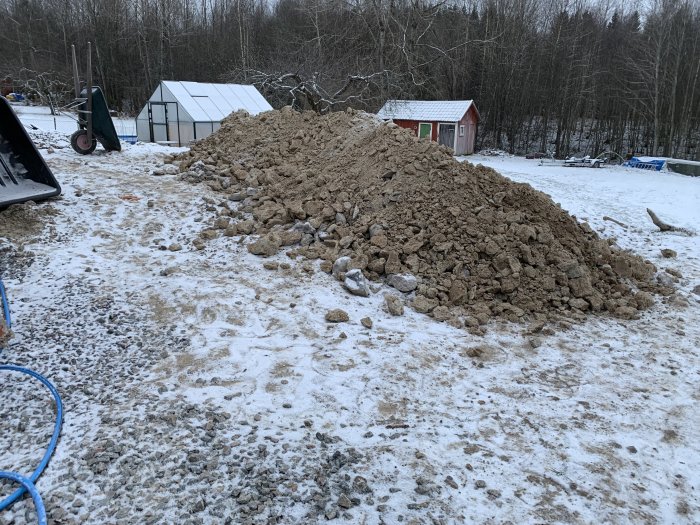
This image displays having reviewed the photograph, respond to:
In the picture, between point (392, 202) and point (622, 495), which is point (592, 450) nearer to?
point (622, 495)

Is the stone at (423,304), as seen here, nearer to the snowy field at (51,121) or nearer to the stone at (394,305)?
the stone at (394,305)

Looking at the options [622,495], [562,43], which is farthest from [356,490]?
[562,43]

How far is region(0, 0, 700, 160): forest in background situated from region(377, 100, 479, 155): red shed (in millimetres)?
876

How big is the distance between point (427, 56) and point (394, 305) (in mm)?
27324

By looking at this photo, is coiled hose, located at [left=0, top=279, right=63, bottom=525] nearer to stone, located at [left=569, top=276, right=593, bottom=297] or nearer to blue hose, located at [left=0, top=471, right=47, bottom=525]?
blue hose, located at [left=0, top=471, right=47, bottom=525]

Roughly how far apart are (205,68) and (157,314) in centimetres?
3529

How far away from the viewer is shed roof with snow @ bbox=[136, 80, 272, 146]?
60.4 feet

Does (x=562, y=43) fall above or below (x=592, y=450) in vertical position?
above

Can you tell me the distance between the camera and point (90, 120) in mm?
10352

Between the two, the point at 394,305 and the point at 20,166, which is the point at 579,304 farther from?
the point at 20,166

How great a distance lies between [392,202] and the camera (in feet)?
24.1

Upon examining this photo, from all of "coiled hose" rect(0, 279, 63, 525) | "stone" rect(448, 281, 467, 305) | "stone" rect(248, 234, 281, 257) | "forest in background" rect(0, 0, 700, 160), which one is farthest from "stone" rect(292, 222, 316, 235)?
"forest in background" rect(0, 0, 700, 160)

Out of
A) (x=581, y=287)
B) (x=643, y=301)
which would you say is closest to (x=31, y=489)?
(x=581, y=287)

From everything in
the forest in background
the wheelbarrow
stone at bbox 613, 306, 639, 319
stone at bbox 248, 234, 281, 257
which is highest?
the forest in background
